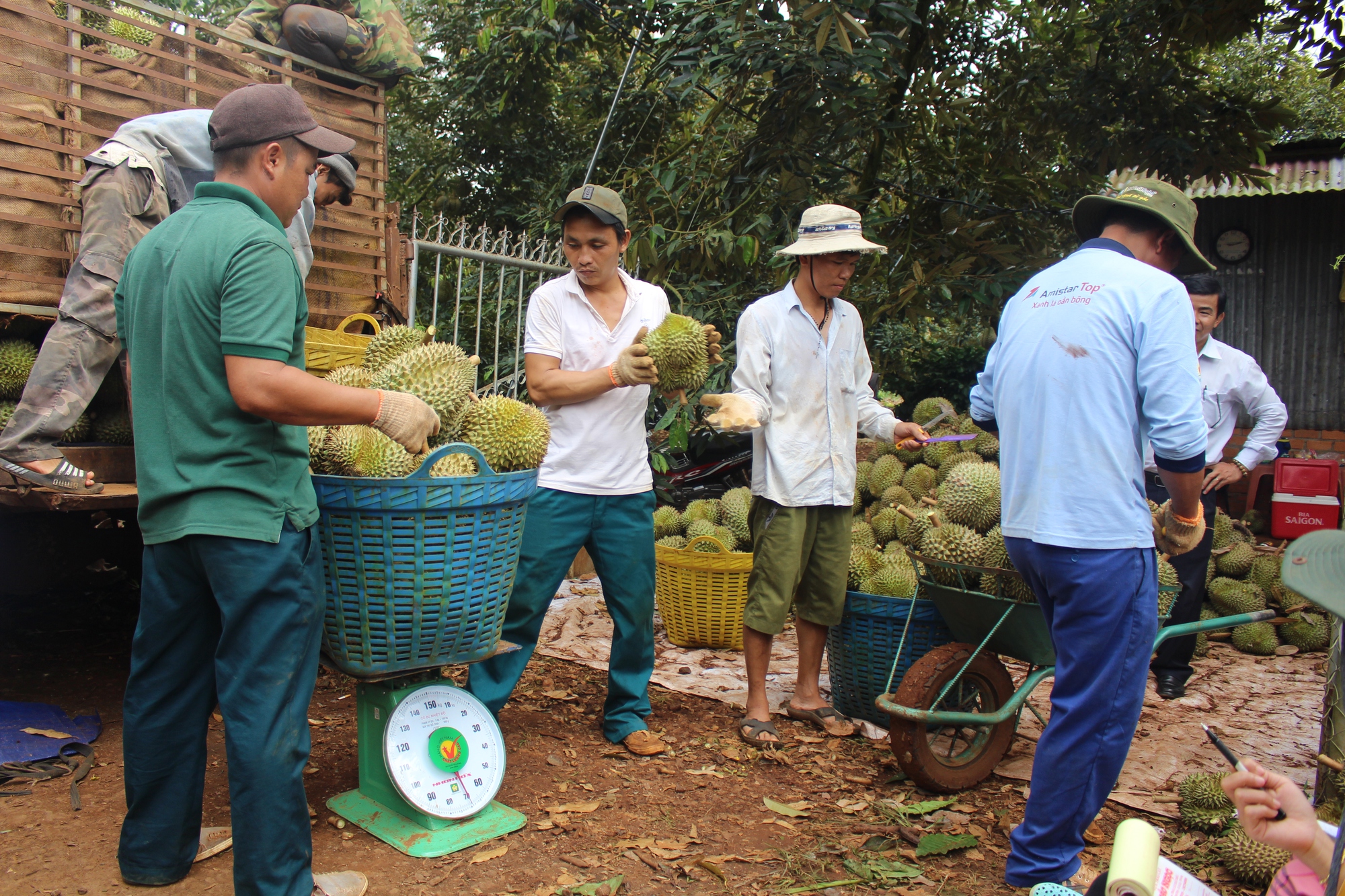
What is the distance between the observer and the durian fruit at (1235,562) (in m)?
5.21

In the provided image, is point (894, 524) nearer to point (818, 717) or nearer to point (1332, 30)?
point (818, 717)

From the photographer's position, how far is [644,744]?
3.33 meters

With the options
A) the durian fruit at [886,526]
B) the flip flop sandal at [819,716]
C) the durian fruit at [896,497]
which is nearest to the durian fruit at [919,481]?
the durian fruit at [896,497]

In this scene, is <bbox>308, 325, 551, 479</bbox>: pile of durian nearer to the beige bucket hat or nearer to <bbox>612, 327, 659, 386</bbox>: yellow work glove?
<bbox>612, 327, 659, 386</bbox>: yellow work glove

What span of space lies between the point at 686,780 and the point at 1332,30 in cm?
508

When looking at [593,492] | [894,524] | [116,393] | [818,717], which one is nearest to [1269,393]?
[894,524]

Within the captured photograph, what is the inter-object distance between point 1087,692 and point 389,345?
2297 millimetres

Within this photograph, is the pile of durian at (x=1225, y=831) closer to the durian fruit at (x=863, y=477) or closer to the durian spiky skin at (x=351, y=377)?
the durian spiky skin at (x=351, y=377)

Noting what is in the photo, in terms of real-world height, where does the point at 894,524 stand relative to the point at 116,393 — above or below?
below

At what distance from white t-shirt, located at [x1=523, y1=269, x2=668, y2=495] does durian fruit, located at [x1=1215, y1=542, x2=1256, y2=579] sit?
386 centimetres

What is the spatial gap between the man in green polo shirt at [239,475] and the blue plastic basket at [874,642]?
6.86 ft

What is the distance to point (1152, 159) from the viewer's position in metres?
5.86

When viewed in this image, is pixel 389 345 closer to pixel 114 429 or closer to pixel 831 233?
pixel 114 429

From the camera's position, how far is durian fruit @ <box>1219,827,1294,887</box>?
99.0 inches
